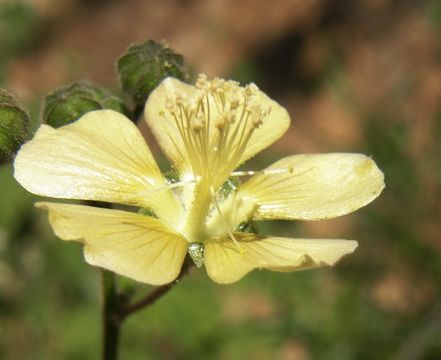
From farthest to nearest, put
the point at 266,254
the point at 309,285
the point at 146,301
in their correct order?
1. the point at 309,285
2. the point at 146,301
3. the point at 266,254

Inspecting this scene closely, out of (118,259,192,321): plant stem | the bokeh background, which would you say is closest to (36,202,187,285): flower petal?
(118,259,192,321): plant stem

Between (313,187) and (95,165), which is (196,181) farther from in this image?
(313,187)

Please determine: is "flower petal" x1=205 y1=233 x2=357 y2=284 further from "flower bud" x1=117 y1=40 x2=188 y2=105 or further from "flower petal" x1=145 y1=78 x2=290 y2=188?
"flower bud" x1=117 y1=40 x2=188 y2=105

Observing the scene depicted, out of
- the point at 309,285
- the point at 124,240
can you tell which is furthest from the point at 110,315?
the point at 309,285

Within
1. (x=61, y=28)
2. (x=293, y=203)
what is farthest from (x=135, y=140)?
(x=61, y=28)

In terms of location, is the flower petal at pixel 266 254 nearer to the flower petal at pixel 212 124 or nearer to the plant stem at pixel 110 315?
the flower petal at pixel 212 124

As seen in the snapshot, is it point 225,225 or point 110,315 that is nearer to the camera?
point 225,225
